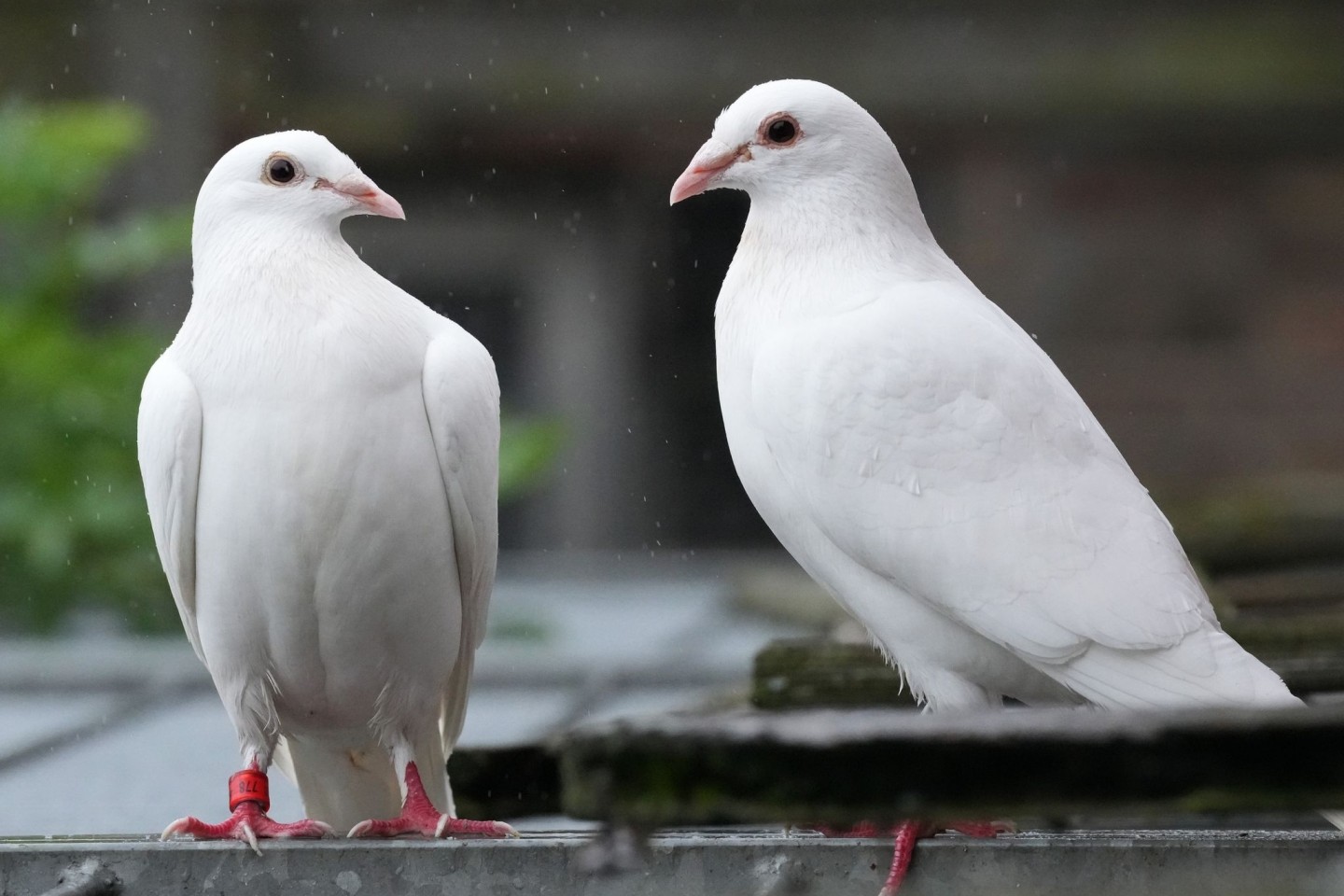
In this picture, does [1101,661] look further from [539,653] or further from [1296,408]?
[1296,408]

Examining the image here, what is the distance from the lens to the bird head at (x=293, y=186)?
2.34 m

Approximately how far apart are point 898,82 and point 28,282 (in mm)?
3500

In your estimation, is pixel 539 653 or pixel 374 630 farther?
pixel 539 653

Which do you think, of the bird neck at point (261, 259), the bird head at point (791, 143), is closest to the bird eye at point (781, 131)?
the bird head at point (791, 143)

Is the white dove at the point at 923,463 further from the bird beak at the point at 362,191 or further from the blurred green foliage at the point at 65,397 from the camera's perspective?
the blurred green foliage at the point at 65,397

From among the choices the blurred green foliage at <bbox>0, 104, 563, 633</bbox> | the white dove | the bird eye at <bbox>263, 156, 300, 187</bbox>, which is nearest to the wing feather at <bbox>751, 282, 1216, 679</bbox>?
the white dove

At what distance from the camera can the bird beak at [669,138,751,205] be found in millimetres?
2383

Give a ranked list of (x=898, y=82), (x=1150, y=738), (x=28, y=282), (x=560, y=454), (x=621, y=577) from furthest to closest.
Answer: (x=560, y=454)
(x=898, y=82)
(x=621, y=577)
(x=28, y=282)
(x=1150, y=738)

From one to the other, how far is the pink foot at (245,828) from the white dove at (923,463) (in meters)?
0.71

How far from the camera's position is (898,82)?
7148 millimetres

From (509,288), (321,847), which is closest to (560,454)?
(509,288)

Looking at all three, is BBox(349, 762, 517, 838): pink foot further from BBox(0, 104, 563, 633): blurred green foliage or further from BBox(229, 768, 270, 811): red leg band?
BBox(0, 104, 563, 633): blurred green foliage

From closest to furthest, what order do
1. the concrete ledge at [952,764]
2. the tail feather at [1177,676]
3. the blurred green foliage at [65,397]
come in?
1. the concrete ledge at [952,764]
2. the tail feather at [1177,676]
3. the blurred green foliage at [65,397]

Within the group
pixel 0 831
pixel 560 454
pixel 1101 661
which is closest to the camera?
pixel 1101 661
